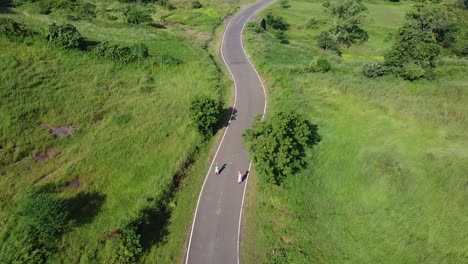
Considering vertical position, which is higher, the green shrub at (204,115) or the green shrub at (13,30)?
the green shrub at (13,30)

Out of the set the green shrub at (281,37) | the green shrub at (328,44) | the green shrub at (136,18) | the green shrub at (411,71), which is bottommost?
the green shrub at (411,71)

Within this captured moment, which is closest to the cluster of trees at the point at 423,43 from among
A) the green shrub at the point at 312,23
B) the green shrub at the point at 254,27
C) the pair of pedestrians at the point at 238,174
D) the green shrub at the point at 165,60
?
the green shrub at the point at 312,23

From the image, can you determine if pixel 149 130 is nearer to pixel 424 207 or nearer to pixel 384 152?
pixel 384 152

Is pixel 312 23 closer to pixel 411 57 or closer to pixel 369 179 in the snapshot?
pixel 411 57

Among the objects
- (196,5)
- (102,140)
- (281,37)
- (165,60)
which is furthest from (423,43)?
(196,5)

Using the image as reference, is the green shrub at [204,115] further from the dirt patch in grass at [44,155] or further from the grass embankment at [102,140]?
the dirt patch in grass at [44,155]

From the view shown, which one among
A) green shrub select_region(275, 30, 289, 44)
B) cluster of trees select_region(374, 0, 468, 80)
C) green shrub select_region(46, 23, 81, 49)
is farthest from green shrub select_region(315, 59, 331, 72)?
green shrub select_region(46, 23, 81, 49)

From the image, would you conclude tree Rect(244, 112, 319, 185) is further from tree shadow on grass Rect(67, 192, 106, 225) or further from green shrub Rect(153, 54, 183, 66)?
green shrub Rect(153, 54, 183, 66)

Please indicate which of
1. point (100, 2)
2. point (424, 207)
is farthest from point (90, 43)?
point (424, 207)
